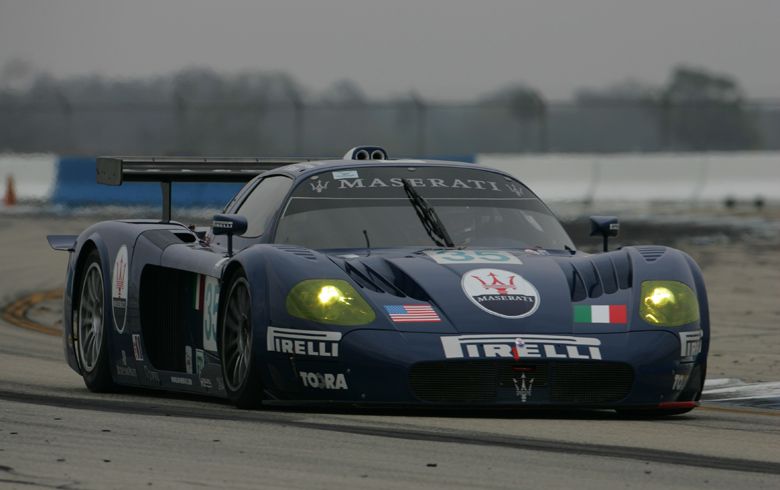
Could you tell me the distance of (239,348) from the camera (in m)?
7.90

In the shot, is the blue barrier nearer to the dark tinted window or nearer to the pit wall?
the pit wall

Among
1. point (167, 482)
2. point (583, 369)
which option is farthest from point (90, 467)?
point (583, 369)

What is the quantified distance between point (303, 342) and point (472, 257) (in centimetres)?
103

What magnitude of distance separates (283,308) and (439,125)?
29696 mm

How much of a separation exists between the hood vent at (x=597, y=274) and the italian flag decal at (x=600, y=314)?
10 cm

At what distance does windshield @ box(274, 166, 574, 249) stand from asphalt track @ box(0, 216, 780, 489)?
1.01 m

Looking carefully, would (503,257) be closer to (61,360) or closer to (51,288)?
(61,360)

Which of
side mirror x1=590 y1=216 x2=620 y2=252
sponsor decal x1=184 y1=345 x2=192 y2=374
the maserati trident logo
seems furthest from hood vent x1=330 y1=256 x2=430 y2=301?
side mirror x1=590 y1=216 x2=620 y2=252

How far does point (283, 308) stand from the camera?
24.6ft

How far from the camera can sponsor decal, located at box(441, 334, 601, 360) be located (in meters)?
7.34

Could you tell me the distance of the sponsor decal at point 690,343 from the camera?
7.75m

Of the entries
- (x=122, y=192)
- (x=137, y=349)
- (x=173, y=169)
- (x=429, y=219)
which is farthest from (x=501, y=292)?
(x=122, y=192)

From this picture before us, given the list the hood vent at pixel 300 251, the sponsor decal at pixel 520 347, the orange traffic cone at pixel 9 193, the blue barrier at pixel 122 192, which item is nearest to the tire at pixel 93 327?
the hood vent at pixel 300 251

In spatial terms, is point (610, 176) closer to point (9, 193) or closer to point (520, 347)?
point (9, 193)
